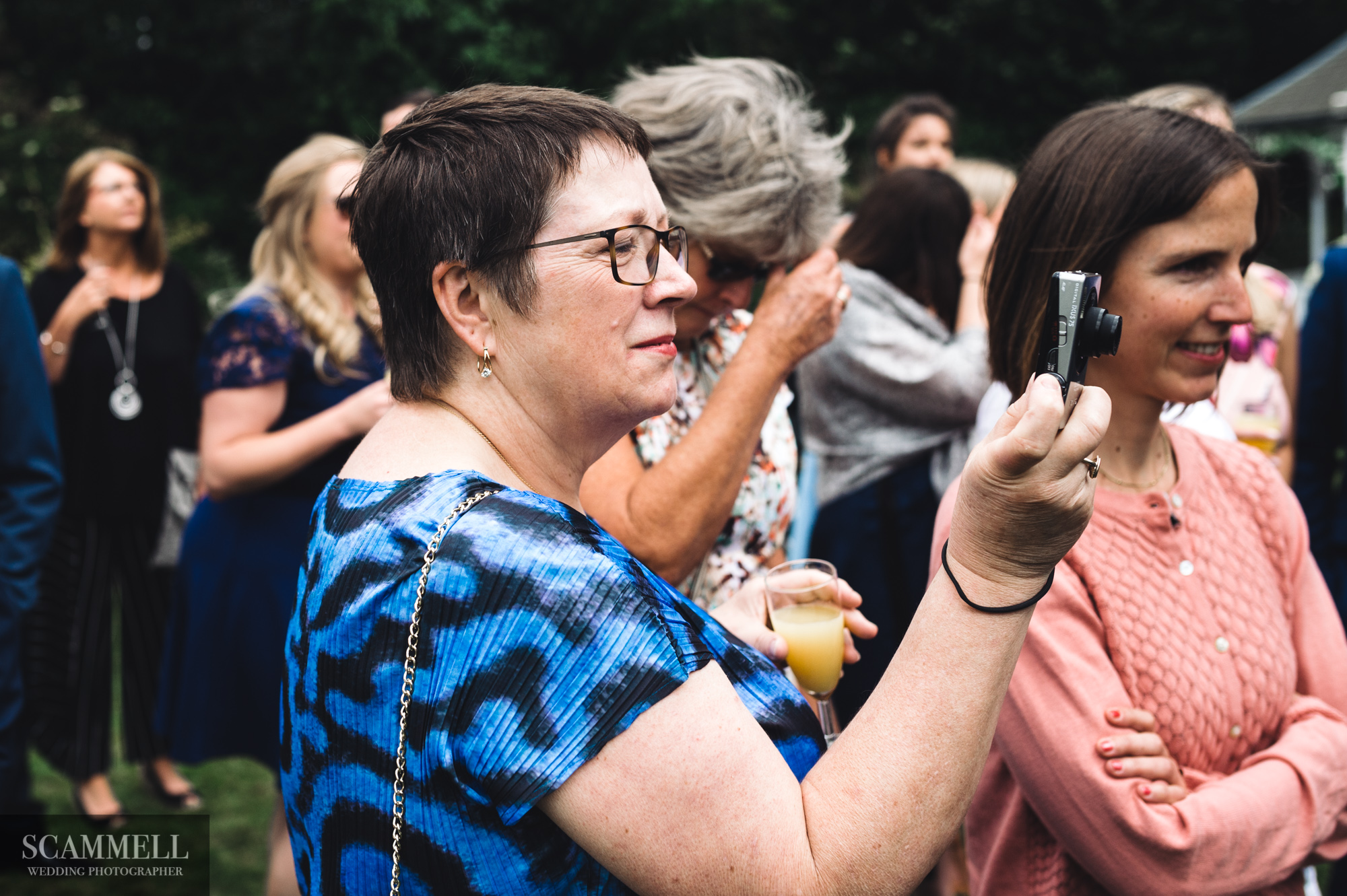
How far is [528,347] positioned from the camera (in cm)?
138

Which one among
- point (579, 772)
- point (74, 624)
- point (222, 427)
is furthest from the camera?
point (74, 624)

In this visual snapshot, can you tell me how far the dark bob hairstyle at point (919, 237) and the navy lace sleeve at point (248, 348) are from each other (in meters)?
1.98

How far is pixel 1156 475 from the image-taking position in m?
1.96

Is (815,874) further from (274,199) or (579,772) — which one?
(274,199)

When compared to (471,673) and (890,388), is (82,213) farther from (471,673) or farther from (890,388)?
(471,673)

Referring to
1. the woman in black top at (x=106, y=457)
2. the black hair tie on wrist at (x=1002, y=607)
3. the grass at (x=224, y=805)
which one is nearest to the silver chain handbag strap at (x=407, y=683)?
the black hair tie on wrist at (x=1002, y=607)

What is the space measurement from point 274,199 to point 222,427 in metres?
0.82

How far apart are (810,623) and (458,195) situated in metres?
0.94

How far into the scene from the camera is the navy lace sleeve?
3096 mm

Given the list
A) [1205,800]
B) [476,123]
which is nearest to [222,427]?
[476,123]

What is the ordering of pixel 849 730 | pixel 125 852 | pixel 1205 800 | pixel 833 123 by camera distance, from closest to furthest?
pixel 849 730 → pixel 1205 800 → pixel 125 852 → pixel 833 123

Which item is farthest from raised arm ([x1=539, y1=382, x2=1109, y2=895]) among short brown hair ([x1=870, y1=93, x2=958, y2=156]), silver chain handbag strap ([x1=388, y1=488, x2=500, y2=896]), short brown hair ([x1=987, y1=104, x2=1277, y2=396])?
short brown hair ([x1=870, y1=93, x2=958, y2=156])

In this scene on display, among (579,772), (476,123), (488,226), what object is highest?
(476,123)

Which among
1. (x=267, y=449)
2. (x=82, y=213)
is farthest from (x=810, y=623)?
(x=82, y=213)
